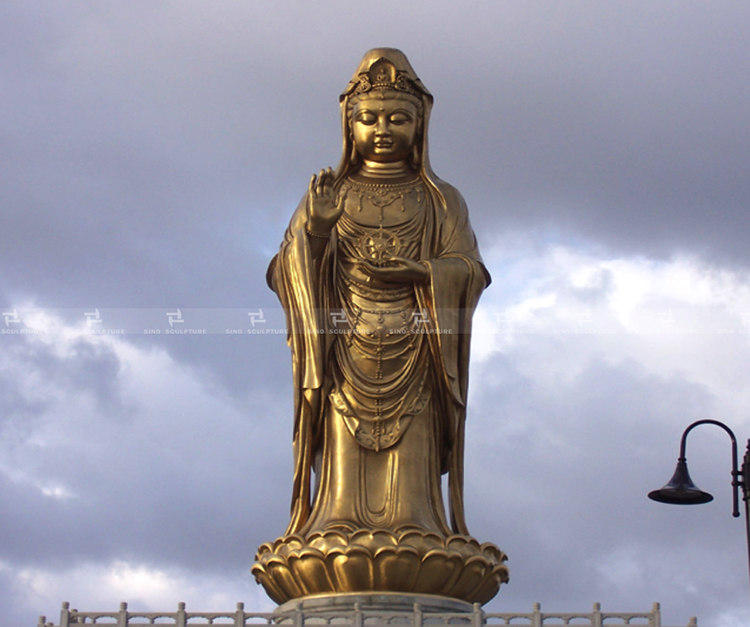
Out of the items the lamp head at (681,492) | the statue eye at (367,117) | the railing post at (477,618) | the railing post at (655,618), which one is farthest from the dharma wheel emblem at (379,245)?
the lamp head at (681,492)

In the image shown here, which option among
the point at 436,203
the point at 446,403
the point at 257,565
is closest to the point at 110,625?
the point at 257,565

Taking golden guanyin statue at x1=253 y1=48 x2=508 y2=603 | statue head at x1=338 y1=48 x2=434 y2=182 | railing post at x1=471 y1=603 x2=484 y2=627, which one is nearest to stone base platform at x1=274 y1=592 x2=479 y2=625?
golden guanyin statue at x1=253 y1=48 x2=508 y2=603

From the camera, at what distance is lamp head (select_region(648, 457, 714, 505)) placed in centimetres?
950

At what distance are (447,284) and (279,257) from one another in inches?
67.5

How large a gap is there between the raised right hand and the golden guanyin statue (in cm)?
1

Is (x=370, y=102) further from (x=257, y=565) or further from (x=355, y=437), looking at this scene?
(x=257, y=565)

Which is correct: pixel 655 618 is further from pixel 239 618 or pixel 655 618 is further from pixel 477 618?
pixel 239 618

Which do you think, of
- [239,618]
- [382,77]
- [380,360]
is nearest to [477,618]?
[239,618]

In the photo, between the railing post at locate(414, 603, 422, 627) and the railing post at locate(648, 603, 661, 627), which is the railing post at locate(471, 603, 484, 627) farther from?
the railing post at locate(648, 603, 661, 627)

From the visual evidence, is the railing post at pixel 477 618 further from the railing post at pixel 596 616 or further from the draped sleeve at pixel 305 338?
the draped sleeve at pixel 305 338

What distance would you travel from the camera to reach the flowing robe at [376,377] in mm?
13578

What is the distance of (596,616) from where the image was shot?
37.7ft

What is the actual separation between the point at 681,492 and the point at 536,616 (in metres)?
2.41

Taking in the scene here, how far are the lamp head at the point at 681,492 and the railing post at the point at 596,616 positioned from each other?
220cm
